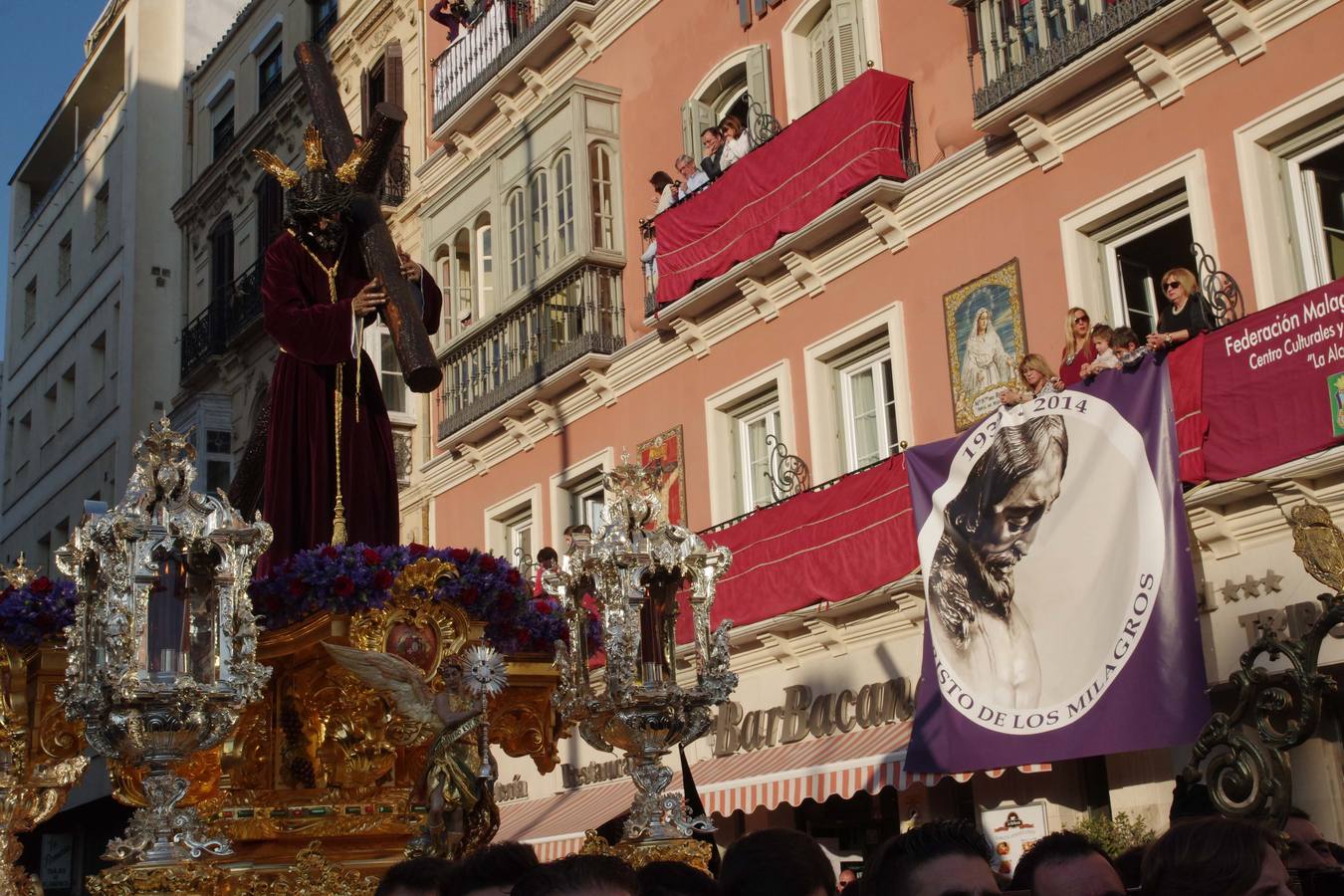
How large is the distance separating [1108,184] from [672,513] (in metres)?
6.45

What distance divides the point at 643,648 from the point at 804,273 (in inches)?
374

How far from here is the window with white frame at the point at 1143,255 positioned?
42.6ft

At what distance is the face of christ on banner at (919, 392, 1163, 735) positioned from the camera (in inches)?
455

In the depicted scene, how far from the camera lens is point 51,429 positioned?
112ft

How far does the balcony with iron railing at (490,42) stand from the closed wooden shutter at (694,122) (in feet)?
8.42

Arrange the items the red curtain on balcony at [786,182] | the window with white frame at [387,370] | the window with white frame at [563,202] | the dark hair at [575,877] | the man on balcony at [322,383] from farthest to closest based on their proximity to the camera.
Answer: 1. the window with white frame at [387,370]
2. the window with white frame at [563,202]
3. the red curtain on balcony at [786,182]
4. the man on balcony at [322,383]
5. the dark hair at [575,877]

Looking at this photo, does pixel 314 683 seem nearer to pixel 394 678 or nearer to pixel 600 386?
pixel 394 678

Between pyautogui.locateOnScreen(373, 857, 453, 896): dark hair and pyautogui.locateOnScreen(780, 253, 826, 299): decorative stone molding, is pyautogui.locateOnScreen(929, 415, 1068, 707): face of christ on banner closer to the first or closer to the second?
pyautogui.locateOnScreen(780, 253, 826, 299): decorative stone molding

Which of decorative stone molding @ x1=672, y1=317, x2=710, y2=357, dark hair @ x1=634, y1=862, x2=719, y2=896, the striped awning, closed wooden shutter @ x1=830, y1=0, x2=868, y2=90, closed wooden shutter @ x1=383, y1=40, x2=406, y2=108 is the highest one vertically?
closed wooden shutter @ x1=383, y1=40, x2=406, y2=108

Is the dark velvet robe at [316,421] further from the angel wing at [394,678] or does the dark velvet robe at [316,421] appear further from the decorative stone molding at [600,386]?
the decorative stone molding at [600,386]

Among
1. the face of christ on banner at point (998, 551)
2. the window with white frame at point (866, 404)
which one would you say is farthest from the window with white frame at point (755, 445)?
the face of christ on banner at point (998, 551)

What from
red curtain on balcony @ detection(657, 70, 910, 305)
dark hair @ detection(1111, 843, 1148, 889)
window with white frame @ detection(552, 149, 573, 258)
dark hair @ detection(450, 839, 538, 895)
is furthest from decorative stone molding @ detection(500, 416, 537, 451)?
dark hair @ detection(450, 839, 538, 895)

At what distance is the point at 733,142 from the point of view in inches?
675

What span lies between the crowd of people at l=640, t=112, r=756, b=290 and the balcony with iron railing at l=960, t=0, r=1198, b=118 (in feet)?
10.4
